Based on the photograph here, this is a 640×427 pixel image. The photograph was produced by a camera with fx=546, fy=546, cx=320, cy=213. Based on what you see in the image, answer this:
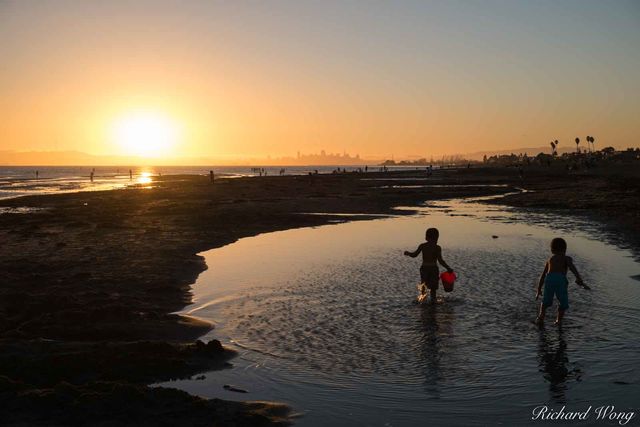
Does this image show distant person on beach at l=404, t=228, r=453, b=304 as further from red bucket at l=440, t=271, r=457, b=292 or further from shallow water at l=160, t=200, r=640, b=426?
shallow water at l=160, t=200, r=640, b=426

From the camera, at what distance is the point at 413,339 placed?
979 cm

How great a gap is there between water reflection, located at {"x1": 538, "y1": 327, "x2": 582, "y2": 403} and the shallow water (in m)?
0.03

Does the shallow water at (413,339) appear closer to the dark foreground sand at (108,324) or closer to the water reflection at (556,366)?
the water reflection at (556,366)

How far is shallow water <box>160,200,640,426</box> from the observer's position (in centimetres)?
719

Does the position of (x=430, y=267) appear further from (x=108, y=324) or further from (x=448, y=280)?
(x=108, y=324)

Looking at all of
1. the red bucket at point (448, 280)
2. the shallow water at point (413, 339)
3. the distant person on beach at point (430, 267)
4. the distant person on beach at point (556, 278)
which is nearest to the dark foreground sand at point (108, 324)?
the shallow water at point (413, 339)

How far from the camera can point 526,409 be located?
22.6ft

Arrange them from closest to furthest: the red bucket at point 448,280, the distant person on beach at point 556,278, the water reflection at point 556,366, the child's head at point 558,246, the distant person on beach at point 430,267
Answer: the water reflection at point 556,366 < the distant person on beach at point 556,278 < the child's head at point 558,246 < the red bucket at point 448,280 < the distant person on beach at point 430,267

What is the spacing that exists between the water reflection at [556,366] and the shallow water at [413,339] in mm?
27

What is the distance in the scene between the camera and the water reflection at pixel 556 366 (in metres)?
7.45

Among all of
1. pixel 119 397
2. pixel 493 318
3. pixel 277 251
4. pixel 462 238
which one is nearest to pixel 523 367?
pixel 493 318

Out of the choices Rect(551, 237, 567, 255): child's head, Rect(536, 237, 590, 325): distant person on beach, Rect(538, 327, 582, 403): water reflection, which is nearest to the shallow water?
Rect(538, 327, 582, 403): water reflection

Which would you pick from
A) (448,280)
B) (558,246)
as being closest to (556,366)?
(558,246)

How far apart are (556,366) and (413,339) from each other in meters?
2.43
